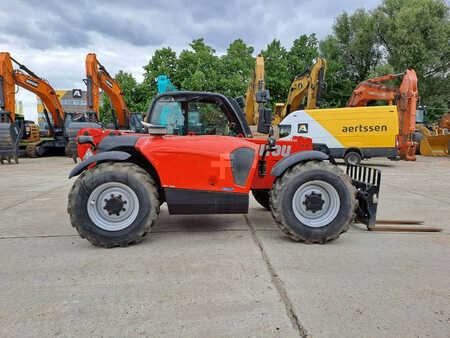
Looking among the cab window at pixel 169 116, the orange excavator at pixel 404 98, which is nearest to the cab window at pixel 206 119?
the cab window at pixel 169 116

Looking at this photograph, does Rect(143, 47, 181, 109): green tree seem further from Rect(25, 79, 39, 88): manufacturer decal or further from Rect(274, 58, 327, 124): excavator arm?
Rect(274, 58, 327, 124): excavator arm

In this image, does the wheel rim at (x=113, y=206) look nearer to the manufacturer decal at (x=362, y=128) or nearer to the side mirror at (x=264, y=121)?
the side mirror at (x=264, y=121)

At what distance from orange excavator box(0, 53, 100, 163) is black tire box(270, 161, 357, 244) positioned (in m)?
10.6

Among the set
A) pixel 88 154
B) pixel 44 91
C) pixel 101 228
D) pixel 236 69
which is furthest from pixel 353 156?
pixel 236 69

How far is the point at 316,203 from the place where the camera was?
320cm

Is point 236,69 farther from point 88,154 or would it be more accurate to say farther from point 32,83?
point 88,154

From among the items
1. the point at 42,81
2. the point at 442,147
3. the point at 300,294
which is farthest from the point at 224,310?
the point at 442,147

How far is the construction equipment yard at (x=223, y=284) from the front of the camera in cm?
181

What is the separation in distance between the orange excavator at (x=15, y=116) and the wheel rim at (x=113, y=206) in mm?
9737

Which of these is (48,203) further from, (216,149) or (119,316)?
(119,316)

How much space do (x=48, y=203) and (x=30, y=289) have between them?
3482mm

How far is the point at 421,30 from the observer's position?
25.2m

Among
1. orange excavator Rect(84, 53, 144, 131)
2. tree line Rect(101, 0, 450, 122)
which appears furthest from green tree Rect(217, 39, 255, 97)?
orange excavator Rect(84, 53, 144, 131)

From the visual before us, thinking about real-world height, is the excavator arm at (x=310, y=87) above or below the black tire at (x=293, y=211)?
above
